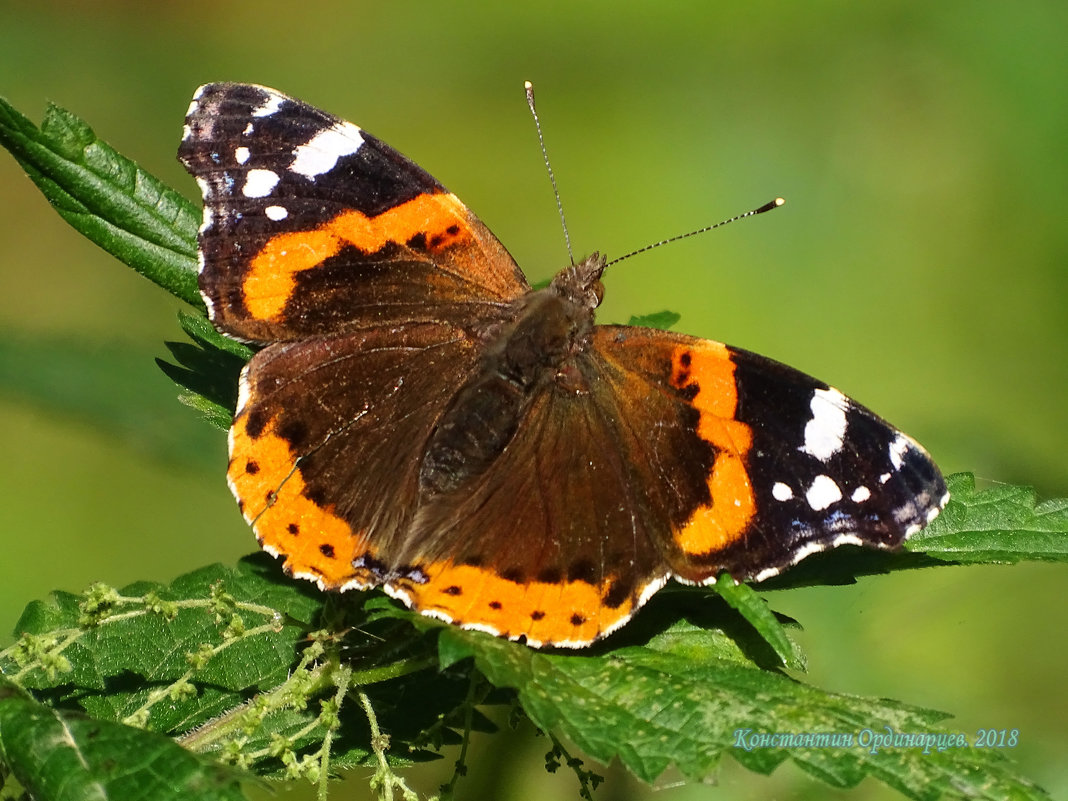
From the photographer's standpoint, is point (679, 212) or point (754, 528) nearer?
point (754, 528)

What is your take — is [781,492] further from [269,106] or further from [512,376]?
[269,106]

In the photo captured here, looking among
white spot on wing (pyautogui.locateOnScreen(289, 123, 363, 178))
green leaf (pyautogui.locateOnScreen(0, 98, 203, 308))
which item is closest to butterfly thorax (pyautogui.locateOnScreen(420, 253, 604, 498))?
white spot on wing (pyautogui.locateOnScreen(289, 123, 363, 178))

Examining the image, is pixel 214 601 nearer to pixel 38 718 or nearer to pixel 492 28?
pixel 38 718

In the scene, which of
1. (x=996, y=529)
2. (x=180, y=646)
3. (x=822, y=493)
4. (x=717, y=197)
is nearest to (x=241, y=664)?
(x=180, y=646)

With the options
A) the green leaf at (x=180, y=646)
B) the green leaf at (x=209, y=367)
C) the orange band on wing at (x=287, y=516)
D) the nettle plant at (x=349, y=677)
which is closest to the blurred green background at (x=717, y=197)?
the green leaf at (x=209, y=367)

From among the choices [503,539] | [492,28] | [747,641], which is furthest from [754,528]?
[492,28]

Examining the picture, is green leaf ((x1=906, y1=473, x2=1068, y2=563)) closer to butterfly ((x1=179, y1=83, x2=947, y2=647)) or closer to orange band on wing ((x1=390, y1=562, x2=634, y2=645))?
butterfly ((x1=179, y1=83, x2=947, y2=647))
